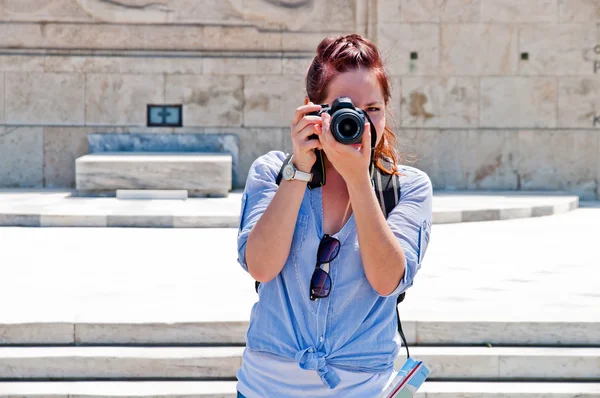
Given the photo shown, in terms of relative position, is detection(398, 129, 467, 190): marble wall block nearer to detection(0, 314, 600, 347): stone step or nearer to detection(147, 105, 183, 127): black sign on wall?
detection(147, 105, 183, 127): black sign on wall

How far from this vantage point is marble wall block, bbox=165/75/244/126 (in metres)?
13.7

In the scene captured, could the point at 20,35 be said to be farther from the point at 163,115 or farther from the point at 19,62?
the point at 163,115

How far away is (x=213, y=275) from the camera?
6844 millimetres

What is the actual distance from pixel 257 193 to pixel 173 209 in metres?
8.23

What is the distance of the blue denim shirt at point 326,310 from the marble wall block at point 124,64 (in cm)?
1174

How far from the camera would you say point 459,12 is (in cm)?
1352

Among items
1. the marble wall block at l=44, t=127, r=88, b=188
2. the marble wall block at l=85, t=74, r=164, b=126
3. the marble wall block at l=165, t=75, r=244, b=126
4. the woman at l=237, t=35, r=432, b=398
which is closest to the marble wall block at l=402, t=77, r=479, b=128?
the marble wall block at l=165, t=75, r=244, b=126

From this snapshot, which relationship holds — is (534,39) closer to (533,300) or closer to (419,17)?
(419,17)

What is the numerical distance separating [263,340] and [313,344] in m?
0.11

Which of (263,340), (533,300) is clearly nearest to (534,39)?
(533,300)

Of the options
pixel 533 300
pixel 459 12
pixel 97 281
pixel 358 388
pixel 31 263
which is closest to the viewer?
pixel 358 388

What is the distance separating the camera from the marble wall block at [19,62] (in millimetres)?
13484

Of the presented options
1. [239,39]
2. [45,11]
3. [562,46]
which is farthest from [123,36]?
[562,46]

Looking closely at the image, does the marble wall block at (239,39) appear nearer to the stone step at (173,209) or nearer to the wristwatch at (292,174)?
the stone step at (173,209)
